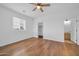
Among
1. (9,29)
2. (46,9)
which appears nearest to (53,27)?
(46,9)

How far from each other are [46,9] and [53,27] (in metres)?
0.53

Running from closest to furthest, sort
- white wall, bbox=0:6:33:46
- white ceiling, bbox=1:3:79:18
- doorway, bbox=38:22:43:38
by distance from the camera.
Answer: white ceiling, bbox=1:3:79:18
white wall, bbox=0:6:33:46
doorway, bbox=38:22:43:38

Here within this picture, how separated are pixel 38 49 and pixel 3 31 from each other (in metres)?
1.03

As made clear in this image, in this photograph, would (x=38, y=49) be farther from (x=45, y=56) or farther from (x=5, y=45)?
(x=5, y=45)

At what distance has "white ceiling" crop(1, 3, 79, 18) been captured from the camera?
256cm

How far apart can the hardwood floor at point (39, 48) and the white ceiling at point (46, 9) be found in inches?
28.1

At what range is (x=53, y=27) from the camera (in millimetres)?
2861

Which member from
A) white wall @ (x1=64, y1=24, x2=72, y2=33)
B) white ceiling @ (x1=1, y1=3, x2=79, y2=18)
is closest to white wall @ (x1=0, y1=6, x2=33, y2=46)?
white ceiling @ (x1=1, y1=3, x2=79, y2=18)

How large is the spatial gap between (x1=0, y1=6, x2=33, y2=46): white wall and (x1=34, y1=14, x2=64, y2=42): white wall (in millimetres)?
201

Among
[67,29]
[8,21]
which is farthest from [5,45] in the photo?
[67,29]

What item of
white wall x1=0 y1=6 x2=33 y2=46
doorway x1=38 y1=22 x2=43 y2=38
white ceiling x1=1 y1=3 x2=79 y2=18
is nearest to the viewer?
white ceiling x1=1 y1=3 x2=79 y2=18

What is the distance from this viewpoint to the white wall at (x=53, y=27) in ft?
9.17

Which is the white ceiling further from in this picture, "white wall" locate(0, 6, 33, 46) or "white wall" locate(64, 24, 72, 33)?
"white wall" locate(64, 24, 72, 33)

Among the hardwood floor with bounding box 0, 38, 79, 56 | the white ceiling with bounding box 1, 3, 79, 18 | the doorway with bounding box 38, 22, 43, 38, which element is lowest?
the hardwood floor with bounding box 0, 38, 79, 56
